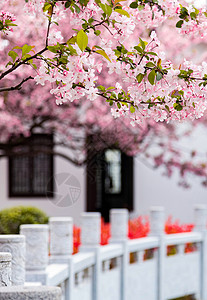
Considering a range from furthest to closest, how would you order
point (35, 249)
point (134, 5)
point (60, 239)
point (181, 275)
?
point (181, 275)
point (60, 239)
point (35, 249)
point (134, 5)

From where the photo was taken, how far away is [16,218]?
7676 mm

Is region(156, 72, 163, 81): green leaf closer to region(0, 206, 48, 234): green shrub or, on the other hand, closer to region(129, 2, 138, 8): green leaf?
region(129, 2, 138, 8): green leaf

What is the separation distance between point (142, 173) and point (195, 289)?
4.68m

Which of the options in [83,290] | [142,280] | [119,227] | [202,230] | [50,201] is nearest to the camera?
[83,290]

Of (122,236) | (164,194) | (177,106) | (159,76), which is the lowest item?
(122,236)

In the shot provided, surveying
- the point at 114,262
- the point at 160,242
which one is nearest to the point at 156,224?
the point at 160,242

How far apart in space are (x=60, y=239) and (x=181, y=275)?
156 inches

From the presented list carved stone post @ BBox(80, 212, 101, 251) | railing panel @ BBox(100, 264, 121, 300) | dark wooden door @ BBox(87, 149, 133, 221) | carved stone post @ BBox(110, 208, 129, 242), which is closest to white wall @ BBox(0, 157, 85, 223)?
dark wooden door @ BBox(87, 149, 133, 221)

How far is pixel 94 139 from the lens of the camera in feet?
30.3

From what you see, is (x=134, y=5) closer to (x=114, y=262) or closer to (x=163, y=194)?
(x=114, y=262)

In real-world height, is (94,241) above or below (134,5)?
below

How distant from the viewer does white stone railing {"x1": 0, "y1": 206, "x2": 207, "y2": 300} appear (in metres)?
5.39

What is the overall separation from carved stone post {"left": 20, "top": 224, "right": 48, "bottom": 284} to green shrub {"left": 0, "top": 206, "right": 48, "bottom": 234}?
2.01m

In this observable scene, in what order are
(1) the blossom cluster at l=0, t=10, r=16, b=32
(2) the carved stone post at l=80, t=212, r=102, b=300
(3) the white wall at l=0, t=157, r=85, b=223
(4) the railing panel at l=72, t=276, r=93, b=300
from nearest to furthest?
1. (1) the blossom cluster at l=0, t=10, r=16, b=32
2. (4) the railing panel at l=72, t=276, r=93, b=300
3. (2) the carved stone post at l=80, t=212, r=102, b=300
4. (3) the white wall at l=0, t=157, r=85, b=223
